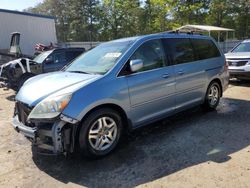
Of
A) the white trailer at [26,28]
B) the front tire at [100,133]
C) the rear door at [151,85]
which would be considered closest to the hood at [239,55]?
the rear door at [151,85]

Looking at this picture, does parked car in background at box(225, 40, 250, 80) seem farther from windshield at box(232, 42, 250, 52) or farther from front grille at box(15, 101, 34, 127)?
front grille at box(15, 101, 34, 127)

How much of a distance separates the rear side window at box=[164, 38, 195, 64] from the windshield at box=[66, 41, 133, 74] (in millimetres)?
905

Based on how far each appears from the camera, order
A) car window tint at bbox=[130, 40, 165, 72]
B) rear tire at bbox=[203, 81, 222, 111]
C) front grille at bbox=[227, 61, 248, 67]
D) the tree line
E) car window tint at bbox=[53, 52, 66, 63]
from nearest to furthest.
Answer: car window tint at bbox=[130, 40, 165, 72] < rear tire at bbox=[203, 81, 222, 111] < front grille at bbox=[227, 61, 248, 67] < car window tint at bbox=[53, 52, 66, 63] < the tree line

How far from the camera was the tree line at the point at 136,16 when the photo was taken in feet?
117

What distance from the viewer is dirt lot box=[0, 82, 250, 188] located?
3.47 meters

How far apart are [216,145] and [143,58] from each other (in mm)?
1827

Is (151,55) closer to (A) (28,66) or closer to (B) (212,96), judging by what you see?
(B) (212,96)

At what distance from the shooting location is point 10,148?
4723 millimetres

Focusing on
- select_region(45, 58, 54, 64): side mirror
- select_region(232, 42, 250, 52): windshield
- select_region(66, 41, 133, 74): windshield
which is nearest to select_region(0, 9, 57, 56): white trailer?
select_region(45, 58, 54, 64): side mirror

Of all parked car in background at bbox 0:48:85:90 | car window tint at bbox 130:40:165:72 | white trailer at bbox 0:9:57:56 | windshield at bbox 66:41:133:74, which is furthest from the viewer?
white trailer at bbox 0:9:57:56

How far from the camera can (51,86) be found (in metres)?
4.12

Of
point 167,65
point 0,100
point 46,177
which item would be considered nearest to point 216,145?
point 167,65

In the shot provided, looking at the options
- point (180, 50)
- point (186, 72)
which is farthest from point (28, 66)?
point (186, 72)

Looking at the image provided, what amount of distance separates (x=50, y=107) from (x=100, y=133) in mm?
830
